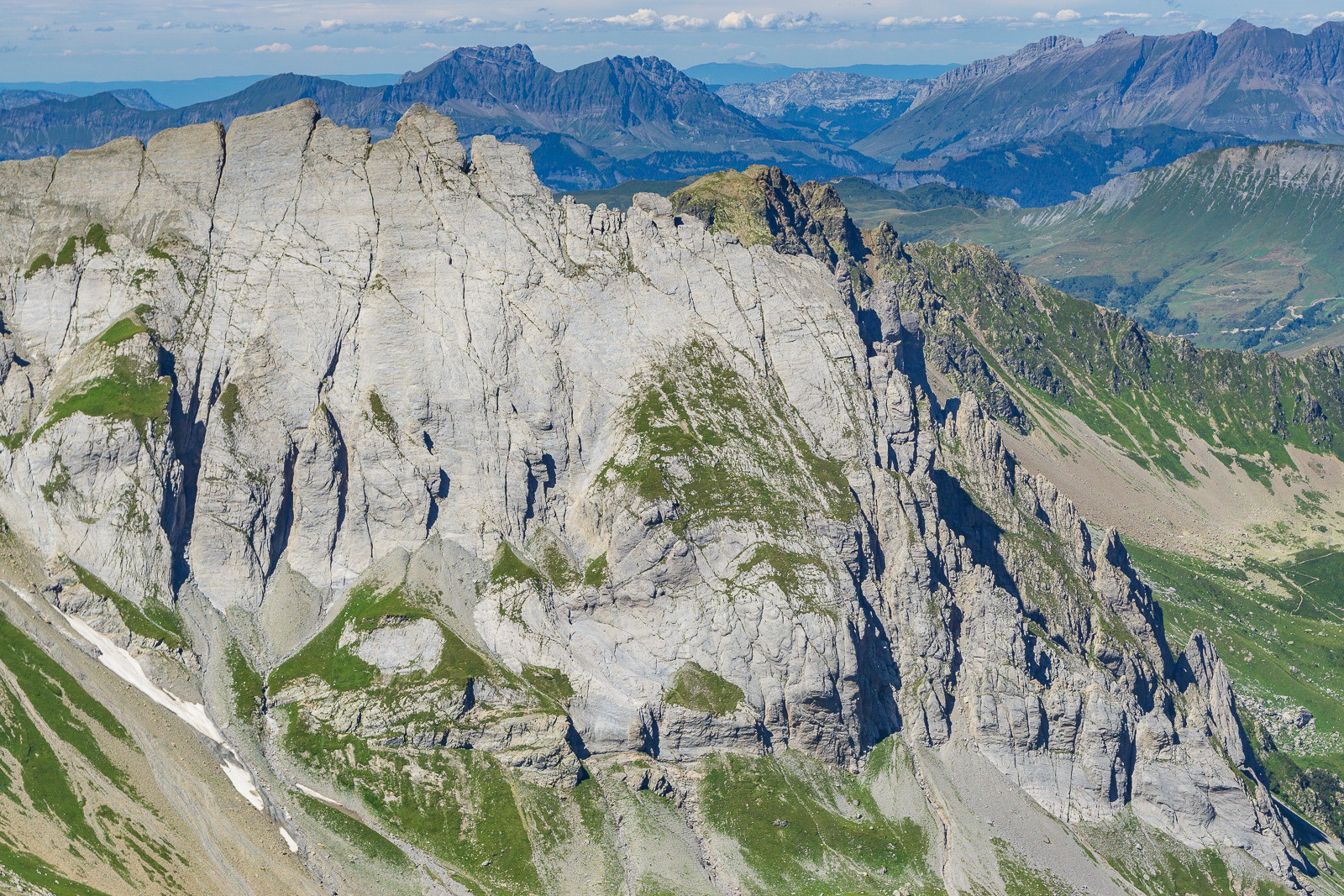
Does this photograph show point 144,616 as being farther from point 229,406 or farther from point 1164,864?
point 1164,864

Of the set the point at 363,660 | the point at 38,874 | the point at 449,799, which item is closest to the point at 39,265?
the point at 363,660

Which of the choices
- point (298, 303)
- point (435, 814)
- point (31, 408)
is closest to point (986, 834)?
point (435, 814)

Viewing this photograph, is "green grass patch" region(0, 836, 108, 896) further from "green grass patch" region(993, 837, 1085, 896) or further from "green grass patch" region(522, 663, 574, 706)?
"green grass patch" region(993, 837, 1085, 896)

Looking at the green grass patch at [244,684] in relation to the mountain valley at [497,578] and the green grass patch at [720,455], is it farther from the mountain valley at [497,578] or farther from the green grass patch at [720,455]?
the green grass patch at [720,455]

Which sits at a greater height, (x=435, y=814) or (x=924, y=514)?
(x=924, y=514)

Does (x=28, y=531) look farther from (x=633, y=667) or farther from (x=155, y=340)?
(x=633, y=667)

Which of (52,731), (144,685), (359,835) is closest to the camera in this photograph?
(359,835)

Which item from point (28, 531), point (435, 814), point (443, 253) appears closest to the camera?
point (435, 814)

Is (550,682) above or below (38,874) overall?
above
